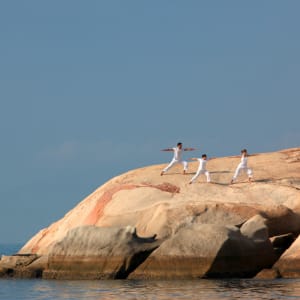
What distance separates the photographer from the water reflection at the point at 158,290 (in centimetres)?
2577

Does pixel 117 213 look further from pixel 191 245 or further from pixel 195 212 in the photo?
pixel 191 245

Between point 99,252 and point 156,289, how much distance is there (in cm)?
391

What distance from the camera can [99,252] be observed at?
3073 centimetres

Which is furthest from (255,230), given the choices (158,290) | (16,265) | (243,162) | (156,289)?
(16,265)

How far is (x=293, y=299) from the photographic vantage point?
80.3ft

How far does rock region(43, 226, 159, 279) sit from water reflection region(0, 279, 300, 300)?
69 centimetres

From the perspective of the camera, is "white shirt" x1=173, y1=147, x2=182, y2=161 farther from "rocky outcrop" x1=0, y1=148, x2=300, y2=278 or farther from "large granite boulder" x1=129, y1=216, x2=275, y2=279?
"large granite boulder" x1=129, y1=216, x2=275, y2=279

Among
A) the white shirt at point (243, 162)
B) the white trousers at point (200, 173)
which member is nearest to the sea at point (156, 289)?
the white trousers at point (200, 173)

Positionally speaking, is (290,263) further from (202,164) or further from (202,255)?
(202,164)

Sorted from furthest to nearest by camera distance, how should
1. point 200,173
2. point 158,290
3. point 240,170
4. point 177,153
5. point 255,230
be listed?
point 177,153, point 240,170, point 200,173, point 255,230, point 158,290

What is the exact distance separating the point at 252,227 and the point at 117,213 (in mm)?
6512

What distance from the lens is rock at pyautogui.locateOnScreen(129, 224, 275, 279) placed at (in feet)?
96.6

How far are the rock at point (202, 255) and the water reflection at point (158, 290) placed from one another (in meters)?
0.60

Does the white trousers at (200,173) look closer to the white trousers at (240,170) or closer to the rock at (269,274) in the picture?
the white trousers at (240,170)
